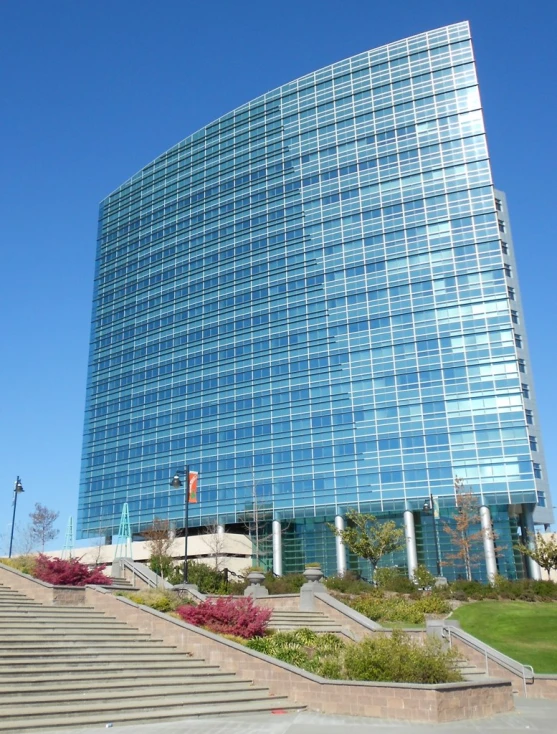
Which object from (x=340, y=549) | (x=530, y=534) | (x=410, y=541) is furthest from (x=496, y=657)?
(x=340, y=549)

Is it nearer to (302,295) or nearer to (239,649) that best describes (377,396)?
(302,295)

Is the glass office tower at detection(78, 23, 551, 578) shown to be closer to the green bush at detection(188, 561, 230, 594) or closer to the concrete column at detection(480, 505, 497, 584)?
the concrete column at detection(480, 505, 497, 584)

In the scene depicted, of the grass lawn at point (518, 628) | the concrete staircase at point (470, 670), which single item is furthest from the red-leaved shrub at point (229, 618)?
the grass lawn at point (518, 628)

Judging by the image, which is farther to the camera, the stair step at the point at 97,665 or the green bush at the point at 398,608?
the green bush at the point at 398,608

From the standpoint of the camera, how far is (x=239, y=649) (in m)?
19.6

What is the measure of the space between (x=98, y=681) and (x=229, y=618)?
6.12 metres

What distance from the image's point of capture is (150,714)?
15.8 metres

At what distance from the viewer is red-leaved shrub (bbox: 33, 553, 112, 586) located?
1112 inches

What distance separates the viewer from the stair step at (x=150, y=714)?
557 inches

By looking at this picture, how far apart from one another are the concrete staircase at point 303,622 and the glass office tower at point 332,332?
3564cm

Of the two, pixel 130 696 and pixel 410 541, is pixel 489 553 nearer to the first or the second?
pixel 410 541

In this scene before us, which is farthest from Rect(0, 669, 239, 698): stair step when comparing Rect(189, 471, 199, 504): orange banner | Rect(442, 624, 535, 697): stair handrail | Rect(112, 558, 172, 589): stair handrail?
Rect(189, 471, 199, 504): orange banner

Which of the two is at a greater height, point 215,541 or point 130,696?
point 215,541

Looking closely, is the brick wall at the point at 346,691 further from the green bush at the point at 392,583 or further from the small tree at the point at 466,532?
the small tree at the point at 466,532
